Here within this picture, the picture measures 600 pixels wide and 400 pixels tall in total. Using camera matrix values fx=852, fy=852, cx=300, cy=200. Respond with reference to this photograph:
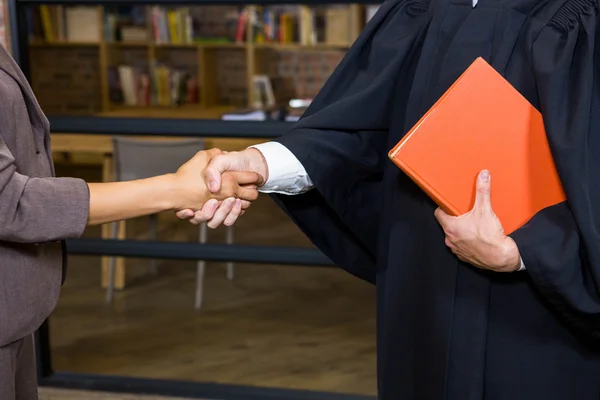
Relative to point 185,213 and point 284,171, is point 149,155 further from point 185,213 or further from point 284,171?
point 284,171

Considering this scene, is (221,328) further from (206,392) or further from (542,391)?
(542,391)

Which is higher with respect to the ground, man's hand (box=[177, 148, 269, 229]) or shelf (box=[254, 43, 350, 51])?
man's hand (box=[177, 148, 269, 229])

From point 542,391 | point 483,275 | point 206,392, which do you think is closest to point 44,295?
point 483,275

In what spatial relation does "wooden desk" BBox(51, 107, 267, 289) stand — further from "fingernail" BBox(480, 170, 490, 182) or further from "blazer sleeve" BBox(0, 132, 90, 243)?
"fingernail" BBox(480, 170, 490, 182)

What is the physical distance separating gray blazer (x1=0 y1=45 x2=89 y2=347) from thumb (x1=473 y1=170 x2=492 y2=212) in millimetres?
704

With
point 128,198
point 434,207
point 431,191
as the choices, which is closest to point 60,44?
point 128,198

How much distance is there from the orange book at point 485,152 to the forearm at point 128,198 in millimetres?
578

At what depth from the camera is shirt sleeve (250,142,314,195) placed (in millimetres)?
1683

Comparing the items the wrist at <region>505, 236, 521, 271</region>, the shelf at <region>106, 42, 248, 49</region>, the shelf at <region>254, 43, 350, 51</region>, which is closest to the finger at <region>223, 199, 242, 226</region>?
the wrist at <region>505, 236, 521, 271</region>

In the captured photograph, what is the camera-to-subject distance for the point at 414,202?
157cm

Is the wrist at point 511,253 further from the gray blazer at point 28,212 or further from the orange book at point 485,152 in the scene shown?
the gray blazer at point 28,212

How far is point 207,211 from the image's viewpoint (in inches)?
73.5

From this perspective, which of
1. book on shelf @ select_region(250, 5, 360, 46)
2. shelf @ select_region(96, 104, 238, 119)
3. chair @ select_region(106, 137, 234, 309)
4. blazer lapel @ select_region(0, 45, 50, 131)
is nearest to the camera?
blazer lapel @ select_region(0, 45, 50, 131)

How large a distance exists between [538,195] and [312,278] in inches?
146
